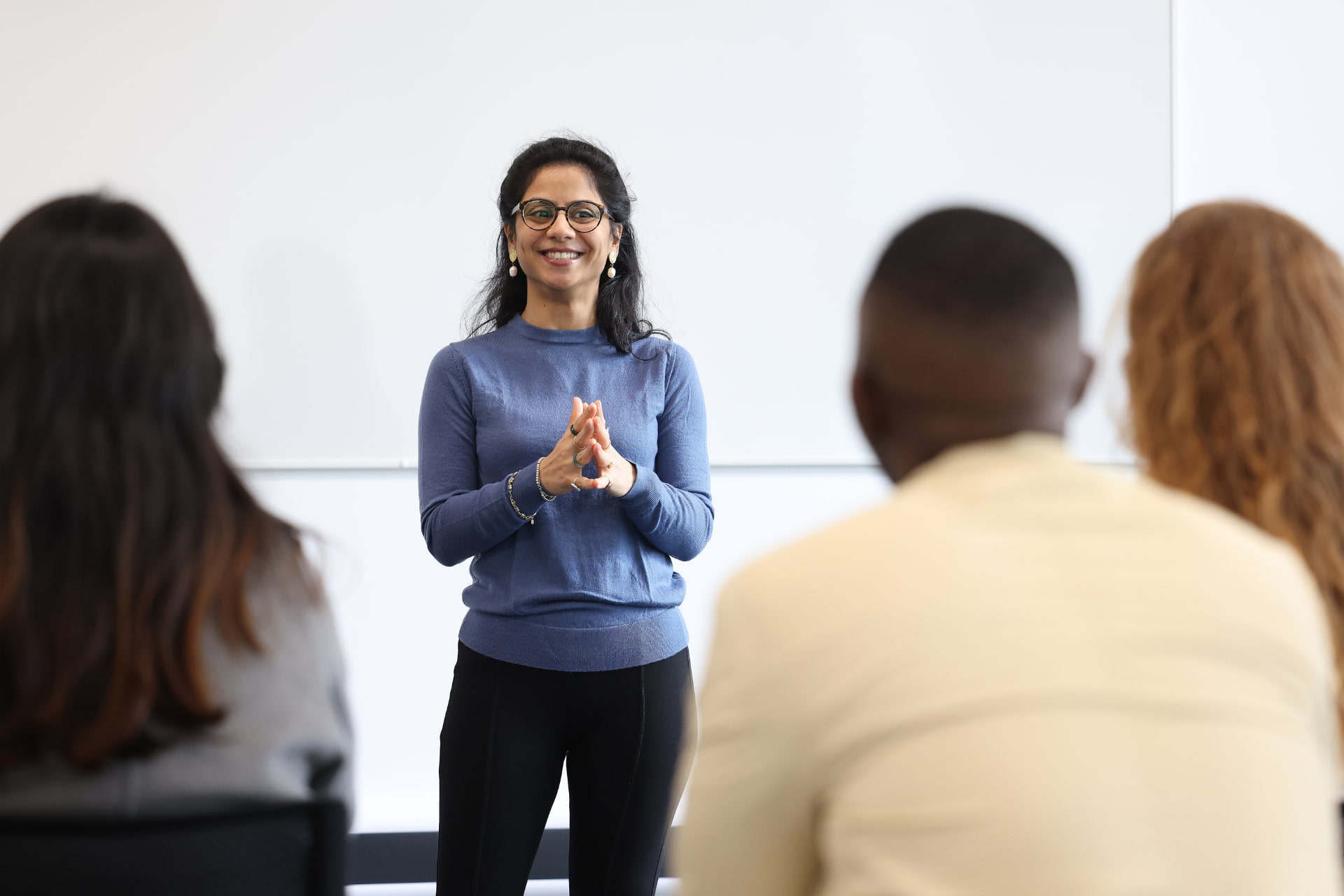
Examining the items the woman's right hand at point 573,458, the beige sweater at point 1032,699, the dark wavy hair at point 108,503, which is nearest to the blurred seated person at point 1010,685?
the beige sweater at point 1032,699

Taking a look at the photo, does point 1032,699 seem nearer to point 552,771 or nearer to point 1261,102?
point 552,771

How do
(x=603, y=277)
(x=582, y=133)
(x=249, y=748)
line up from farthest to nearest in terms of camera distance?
1. (x=582, y=133)
2. (x=603, y=277)
3. (x=249, y=748)

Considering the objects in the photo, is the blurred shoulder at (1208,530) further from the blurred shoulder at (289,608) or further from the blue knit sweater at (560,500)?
→ the blue knit sweater at (560,500)

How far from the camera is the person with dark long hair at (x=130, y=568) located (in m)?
0.87

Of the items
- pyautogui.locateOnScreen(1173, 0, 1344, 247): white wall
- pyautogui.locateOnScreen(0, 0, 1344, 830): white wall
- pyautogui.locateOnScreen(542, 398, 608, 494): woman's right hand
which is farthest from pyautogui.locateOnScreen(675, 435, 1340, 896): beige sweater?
pyautogui.locateOnScreen(1173, 0, 1344, 247): white wall

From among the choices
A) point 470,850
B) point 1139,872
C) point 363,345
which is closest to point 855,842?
point 1139,872

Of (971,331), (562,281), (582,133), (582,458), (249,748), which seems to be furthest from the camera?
(582,133)

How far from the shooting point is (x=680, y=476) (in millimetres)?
1922

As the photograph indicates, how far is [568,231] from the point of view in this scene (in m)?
1.88

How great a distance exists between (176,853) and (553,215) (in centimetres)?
128

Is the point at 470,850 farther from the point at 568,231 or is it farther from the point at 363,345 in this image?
the point at 363,345

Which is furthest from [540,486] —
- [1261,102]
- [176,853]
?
[1261,102]

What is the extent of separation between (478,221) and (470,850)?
5.66 ft

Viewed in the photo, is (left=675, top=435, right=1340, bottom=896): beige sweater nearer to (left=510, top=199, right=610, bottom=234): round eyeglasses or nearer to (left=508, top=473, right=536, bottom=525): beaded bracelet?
(left=508, top=473, right=536, bottom=525): beaded bracelet
